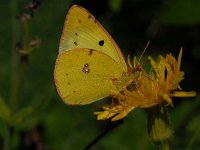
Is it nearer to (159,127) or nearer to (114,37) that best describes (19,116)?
(159,127)

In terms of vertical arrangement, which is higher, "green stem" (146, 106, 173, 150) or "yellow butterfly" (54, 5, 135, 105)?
"yellow butterfly" (54, 5, 135, 105)

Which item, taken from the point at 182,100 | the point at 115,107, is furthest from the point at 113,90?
the point at 182,100

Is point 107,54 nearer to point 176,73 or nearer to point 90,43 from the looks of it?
point 90,43

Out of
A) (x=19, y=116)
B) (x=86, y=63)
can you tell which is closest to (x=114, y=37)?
(x=86, y=63)

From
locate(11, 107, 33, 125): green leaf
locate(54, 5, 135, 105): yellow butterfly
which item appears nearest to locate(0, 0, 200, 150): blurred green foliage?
locate(11, 107, 33, 125): green leaf

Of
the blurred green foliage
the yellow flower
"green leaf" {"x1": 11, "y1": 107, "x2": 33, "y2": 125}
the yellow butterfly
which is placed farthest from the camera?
the blurred green foliage

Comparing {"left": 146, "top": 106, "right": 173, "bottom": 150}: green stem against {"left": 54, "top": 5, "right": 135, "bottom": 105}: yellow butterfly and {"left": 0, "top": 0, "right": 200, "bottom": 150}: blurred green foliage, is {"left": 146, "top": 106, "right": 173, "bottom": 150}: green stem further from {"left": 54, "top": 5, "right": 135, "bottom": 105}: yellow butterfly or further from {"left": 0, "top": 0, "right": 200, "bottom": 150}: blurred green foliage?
{"left": 0, "top": 0, "right": 200, "bottom": 150}: blurred green foliage
